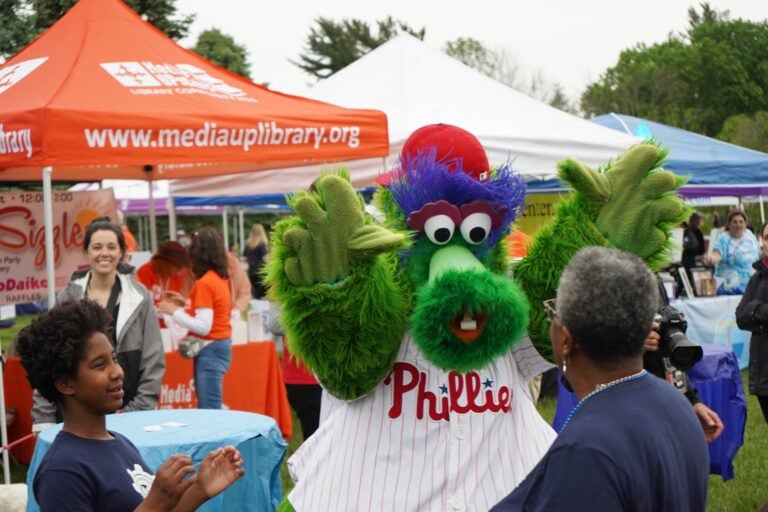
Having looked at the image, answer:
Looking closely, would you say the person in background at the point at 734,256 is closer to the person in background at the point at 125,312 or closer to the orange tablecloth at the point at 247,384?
the orange tablecloth at the point at 247,384

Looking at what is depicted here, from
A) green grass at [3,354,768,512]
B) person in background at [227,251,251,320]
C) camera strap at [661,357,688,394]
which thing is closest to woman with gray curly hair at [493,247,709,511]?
camera strap at [661,357,688,394]

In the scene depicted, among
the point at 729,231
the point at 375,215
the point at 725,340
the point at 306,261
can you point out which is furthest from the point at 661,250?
the point at 729,231

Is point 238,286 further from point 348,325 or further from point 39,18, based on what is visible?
point 39,18

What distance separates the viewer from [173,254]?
7809 mm

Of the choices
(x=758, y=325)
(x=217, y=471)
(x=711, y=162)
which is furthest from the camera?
(x=711, y=162)

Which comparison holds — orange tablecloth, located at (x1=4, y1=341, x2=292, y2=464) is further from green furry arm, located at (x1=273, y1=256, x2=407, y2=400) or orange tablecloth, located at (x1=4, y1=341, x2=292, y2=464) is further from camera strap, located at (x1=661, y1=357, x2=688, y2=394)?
green furry arm, located at (x1=273, y1=256, x2=407, y2=400)

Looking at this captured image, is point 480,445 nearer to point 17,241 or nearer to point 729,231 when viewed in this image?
point 17,241

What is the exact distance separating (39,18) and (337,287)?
11717 millimetres

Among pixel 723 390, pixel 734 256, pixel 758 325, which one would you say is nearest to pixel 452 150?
pixel 758 325

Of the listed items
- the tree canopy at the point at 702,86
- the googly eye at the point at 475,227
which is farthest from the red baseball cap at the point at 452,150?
the tree canopy at the point at 702,86

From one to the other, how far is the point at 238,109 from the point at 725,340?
250 inches

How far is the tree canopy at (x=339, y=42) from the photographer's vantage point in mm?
55250

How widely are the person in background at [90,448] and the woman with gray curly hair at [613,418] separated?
2.90ft

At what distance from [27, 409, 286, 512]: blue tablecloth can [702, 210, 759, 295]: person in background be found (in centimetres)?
784
